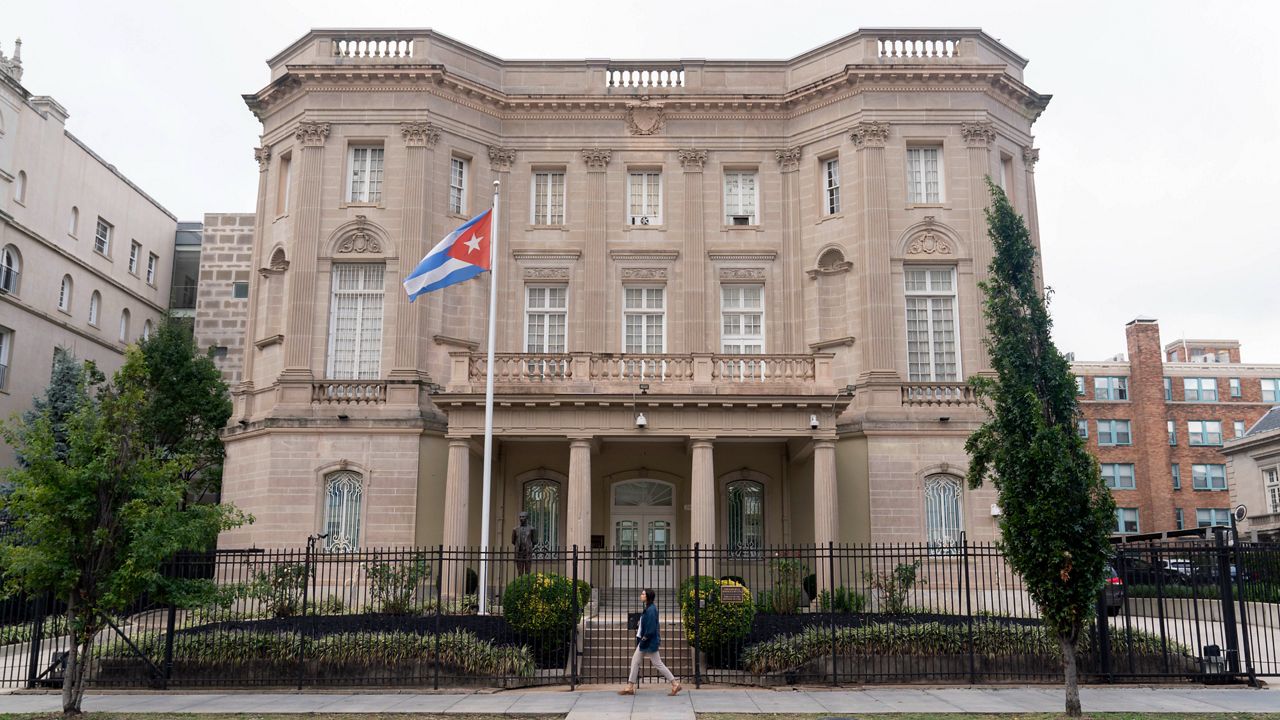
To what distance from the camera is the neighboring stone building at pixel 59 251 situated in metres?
36.7

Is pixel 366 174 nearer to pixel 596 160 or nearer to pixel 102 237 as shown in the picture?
pixel 596 160

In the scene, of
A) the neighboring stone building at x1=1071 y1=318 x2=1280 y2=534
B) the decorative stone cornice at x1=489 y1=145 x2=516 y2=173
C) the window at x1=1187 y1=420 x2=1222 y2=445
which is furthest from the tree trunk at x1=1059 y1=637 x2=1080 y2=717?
the window at x1=1187 y1=420 x2=1222 y2=445

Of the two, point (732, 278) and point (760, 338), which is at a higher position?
point (732, 278)

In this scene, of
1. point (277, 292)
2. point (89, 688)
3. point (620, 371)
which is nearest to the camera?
point (89, 688)

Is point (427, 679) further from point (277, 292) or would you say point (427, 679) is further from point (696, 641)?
point (277, 292)

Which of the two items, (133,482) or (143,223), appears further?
(143,223)

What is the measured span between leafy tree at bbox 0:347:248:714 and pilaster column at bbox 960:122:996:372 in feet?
72.7

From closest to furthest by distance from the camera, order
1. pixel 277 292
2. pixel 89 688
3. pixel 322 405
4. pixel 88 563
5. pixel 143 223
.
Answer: pixel 88 563
pixel 89 688
pixel 322 405
pixel 277 292
pixel 143 223

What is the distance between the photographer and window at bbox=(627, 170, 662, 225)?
3216 centimetres

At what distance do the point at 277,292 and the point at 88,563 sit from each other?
16679mm

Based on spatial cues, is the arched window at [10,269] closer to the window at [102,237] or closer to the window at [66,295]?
the window at [66,295]

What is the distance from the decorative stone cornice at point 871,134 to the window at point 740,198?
3.65m

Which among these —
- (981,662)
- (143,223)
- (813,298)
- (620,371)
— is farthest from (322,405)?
(143,223)

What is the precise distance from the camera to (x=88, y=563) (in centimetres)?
1542
